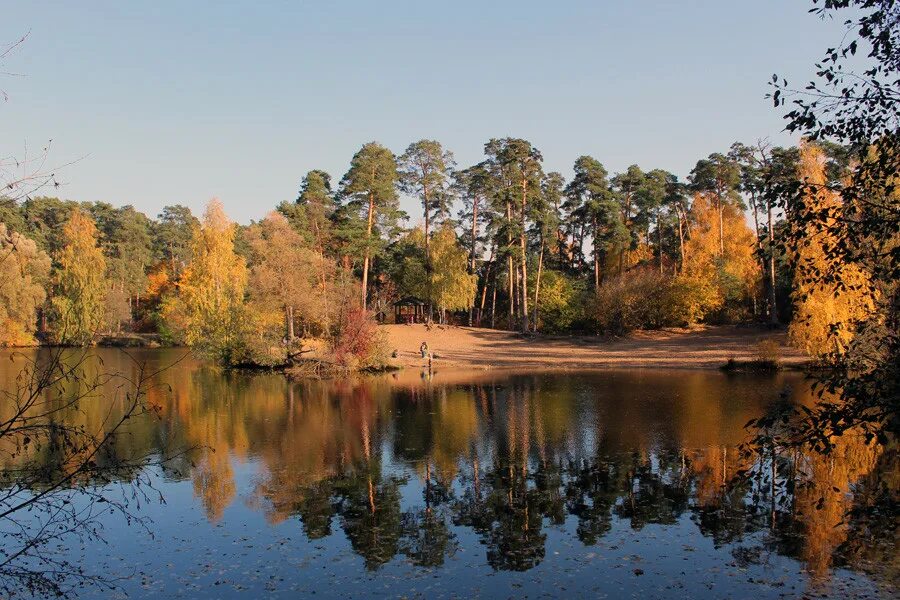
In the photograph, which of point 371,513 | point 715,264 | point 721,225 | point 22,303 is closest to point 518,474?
point 371,513

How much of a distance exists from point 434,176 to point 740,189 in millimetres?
25632

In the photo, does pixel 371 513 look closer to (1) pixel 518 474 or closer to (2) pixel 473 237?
(1) pixel 518 474

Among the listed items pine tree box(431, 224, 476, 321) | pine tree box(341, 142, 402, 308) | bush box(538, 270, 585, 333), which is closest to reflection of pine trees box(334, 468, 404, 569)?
pine tree box(341, 142, 402, 308)

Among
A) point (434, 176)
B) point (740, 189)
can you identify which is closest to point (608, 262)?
point (740, 189)

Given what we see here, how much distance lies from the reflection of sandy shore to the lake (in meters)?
17.1

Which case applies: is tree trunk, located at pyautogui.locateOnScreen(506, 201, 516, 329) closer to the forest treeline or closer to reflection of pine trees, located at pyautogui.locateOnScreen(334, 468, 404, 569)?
the forest treeline

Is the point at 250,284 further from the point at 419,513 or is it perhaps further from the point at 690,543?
the point at 690,543

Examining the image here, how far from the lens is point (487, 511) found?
460 inches

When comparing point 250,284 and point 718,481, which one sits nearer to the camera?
point 718,481

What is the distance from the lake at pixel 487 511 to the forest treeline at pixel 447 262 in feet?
61.5

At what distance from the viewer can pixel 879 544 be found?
9.39m

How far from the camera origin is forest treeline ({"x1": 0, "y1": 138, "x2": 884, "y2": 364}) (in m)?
39.9

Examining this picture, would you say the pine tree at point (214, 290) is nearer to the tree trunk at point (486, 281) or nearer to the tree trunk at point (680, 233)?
the tree trunk at point (486, 281)

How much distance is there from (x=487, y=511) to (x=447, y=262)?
149 ft
